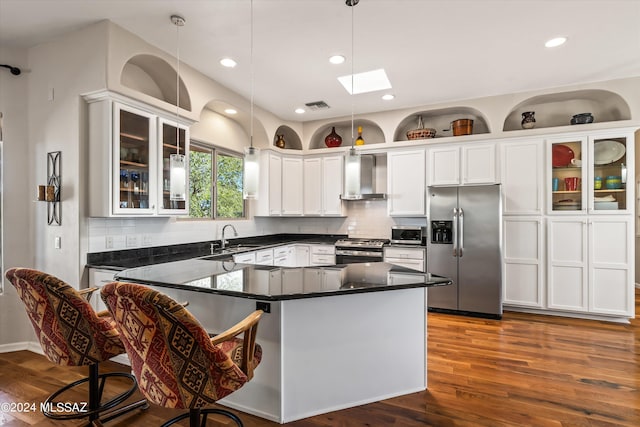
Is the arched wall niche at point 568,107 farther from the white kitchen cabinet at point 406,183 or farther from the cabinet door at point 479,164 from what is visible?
the white kitchen cabinet at point 406,183

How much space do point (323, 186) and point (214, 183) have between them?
69.3 inches

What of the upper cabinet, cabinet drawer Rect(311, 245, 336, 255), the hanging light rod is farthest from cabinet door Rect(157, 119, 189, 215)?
cabinet drawer Rect(311, 245, 336, 255)

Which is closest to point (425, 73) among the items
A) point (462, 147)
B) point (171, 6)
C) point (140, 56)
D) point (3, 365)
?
point (462, 147)

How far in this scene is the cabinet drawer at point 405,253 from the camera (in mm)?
4711

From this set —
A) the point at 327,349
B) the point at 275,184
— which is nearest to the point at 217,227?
the point at 275,184

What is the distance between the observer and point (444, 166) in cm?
480

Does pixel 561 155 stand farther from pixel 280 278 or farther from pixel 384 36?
pixel 280 278

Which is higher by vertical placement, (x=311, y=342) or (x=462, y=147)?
(x=462, y=147)

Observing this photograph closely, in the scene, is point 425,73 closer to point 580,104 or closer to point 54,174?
point 580,104

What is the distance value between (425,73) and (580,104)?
240 cm

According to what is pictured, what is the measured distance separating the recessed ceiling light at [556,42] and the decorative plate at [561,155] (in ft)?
4.99

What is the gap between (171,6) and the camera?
2.63 m

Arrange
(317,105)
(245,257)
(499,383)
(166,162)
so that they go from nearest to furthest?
(499,383)
(166,162)
(245,257)
(317,105)

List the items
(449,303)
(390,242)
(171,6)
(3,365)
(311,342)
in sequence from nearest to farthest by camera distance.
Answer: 1. (311,342)
2. (171,6)
3. (3,365)
4. (449,303)
5. (390,242)
